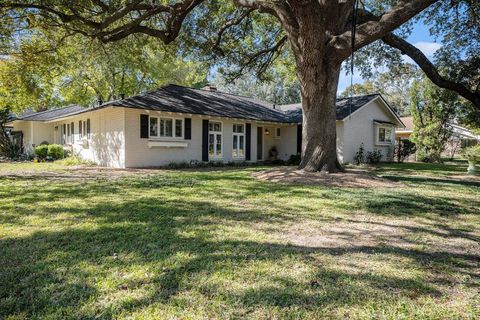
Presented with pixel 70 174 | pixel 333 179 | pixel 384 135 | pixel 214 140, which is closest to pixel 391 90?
pixel 384 135

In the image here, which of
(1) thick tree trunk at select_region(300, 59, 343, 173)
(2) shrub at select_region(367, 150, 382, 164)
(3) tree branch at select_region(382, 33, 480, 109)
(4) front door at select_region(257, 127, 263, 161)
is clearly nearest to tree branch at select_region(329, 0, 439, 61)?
(1) thick tree trunk at select_region(300, 59, 343, 173)

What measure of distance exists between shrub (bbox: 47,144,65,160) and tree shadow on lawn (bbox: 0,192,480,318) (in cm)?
1879

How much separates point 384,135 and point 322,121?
43.9ft

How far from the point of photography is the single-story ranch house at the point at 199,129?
47.9ft

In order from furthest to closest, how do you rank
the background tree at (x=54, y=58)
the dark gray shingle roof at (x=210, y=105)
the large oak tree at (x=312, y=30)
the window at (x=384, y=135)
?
1. the window at (x=384, y=135)
2. the dark gray shingle roof at (x=210, y=105)
3. the background tree at (x=54, y=58)
4. the large oak tree at (x=312, y=30)

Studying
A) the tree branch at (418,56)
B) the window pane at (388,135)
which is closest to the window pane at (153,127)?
the tree branch at (418,56)

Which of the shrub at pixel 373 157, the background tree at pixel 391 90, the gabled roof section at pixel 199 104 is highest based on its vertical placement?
the background tree at pixel 391 90

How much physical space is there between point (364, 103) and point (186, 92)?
425 inches

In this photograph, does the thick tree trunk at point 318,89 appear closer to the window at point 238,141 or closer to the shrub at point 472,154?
the shrub at point 472,154

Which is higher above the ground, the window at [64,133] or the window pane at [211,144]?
the window at [64,133]

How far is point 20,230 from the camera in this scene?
433 cm

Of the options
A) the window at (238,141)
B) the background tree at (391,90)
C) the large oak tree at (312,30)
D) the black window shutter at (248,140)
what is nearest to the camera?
the large oak tree at (312,30)

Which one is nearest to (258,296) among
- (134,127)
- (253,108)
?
(134,127)

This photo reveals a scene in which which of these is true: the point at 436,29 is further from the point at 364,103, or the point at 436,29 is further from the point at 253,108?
the point at 253,108
